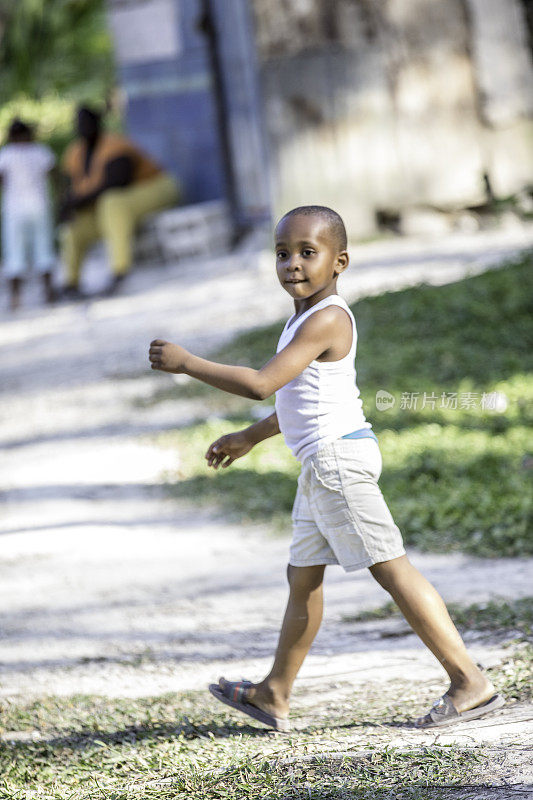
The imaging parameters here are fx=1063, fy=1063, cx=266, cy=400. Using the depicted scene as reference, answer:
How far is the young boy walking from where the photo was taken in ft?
8.57

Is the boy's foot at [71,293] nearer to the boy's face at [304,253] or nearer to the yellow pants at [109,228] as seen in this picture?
the yellow pants at [109,228]

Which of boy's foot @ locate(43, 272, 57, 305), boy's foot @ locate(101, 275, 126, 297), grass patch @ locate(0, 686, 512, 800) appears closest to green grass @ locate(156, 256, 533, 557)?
grass patch @ locate(0, 686, 512, 800)

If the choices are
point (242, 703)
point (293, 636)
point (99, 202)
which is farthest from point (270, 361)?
point (99, 202)

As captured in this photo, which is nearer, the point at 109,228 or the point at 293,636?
the point at 293,636

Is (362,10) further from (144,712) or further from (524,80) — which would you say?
(144,712)

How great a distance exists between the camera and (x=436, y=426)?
5.70 meters

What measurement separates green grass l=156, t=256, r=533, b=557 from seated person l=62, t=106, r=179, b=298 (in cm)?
311

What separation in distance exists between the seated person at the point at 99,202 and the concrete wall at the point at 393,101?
162cm

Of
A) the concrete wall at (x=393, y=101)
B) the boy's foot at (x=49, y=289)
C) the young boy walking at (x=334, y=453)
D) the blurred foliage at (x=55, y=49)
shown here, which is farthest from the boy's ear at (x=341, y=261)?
the blurred foliage at (x=55, y=49)

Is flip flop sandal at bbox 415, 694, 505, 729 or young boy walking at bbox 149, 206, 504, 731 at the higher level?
young boy walking at bbox 149, 206, 504, 731

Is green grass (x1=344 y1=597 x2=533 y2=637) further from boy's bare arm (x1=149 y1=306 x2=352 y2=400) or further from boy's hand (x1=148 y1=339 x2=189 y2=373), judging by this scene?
boy's hand (x1=148 y1=339 x2=189 y2=373)

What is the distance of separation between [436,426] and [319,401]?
314 centimetres

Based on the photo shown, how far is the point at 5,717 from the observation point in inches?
122

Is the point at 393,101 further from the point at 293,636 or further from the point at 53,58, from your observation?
the point at 53,58
